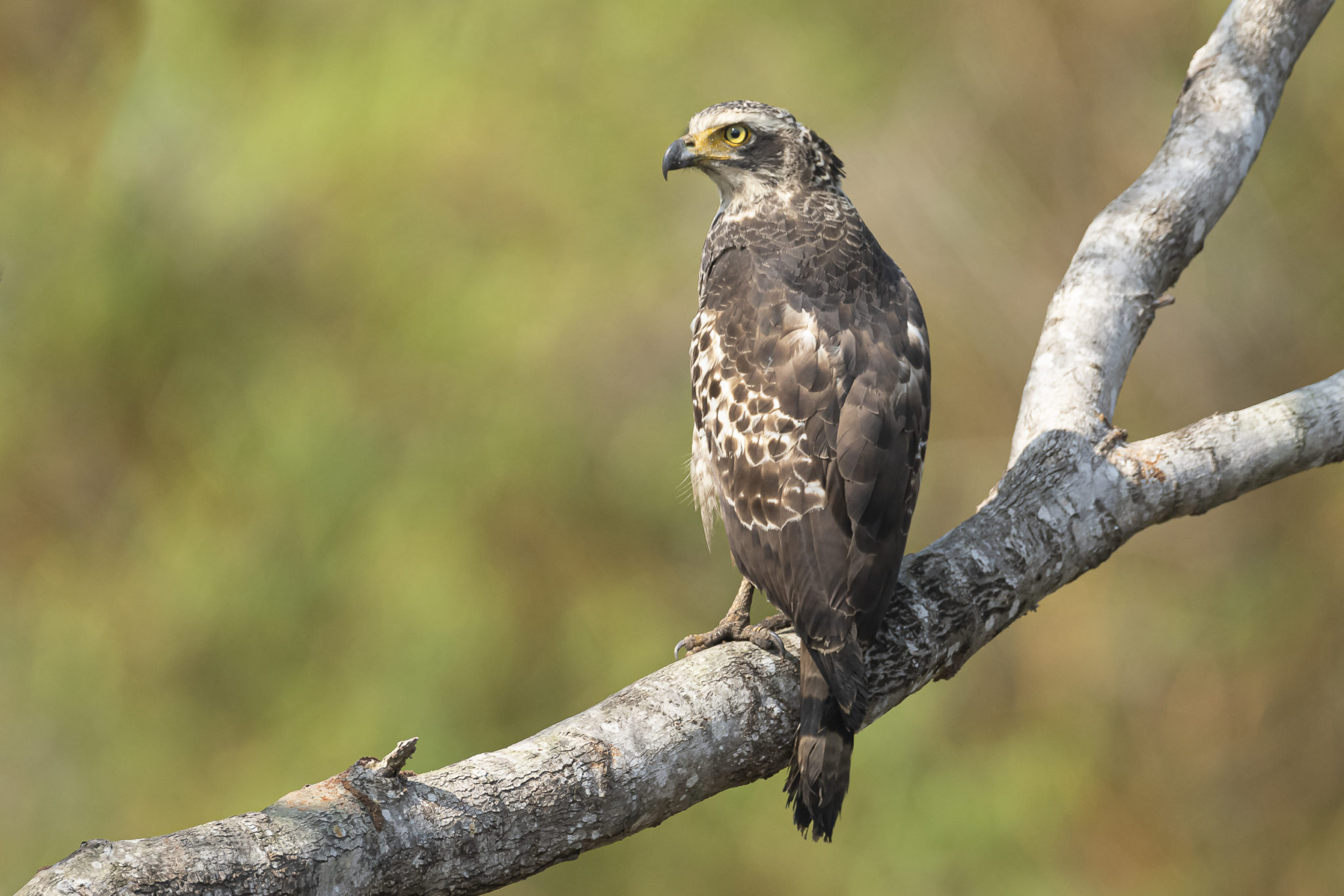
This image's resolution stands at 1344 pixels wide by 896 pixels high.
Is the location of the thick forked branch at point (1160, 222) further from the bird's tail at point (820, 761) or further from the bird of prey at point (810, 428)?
the bird's tail at point (820, 761)

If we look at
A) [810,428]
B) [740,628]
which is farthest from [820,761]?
[810,428]

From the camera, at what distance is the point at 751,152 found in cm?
347

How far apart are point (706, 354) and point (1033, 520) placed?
1.01 m

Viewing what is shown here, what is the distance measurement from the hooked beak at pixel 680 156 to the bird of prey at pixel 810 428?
0.02 metres

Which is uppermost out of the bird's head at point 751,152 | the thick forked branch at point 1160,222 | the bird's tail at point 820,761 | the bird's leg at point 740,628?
the bird's head at point 751,152

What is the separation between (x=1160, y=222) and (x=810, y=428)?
161 cm

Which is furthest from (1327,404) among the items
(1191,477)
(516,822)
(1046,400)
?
(516,822)

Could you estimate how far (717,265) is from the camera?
3.24m

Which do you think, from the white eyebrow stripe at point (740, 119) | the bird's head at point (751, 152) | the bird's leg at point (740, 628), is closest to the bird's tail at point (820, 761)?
the bird's leg at point (740, 628)

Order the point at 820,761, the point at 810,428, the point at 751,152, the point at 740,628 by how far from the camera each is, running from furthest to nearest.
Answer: the point at 751,152, the point at 740,628, the point at 810,428, the point at 820,761

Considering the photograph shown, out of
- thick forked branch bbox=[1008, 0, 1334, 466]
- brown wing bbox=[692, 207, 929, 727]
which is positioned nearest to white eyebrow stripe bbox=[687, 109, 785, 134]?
brown wing bbox=[692, 207, 929, 727]

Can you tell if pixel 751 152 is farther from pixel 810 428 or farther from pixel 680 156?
pixel 810 428

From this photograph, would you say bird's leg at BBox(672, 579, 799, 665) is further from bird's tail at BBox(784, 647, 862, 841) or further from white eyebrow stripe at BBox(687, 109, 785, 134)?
white eyebrow stripe at BBox(687, 109, 785, 134)

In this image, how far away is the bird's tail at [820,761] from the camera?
2.29 metres
